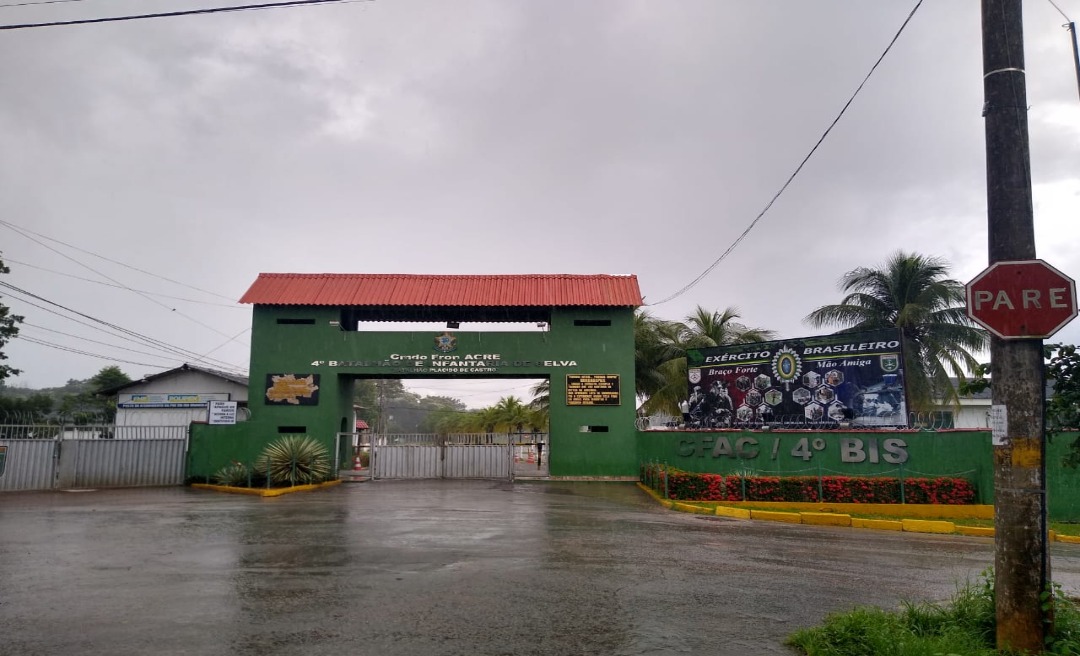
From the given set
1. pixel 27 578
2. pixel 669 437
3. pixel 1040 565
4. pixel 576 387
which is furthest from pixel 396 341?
pixel 1040 565

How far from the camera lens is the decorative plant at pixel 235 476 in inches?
941

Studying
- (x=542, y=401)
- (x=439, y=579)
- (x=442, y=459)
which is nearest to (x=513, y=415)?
(x=542, y=401)

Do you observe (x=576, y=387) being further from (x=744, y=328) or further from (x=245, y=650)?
(x=245, y=650)

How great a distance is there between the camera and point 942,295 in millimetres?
31484

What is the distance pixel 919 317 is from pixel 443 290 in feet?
65.4

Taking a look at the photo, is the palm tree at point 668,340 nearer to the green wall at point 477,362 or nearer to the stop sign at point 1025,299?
the green wall at point 477,362

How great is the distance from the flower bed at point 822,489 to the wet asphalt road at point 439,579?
3.01m

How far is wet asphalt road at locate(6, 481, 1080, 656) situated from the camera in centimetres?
665

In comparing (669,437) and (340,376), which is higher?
(340,376)

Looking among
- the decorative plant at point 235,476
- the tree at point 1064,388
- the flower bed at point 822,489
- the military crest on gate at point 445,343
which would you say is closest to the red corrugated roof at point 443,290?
the military crest on gate at point 445,343

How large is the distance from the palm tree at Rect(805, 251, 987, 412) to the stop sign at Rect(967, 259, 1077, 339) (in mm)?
25673

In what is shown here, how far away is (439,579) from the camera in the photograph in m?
9.13

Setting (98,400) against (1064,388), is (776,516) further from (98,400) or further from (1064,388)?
(98,400)

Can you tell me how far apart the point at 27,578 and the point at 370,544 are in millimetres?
4540
